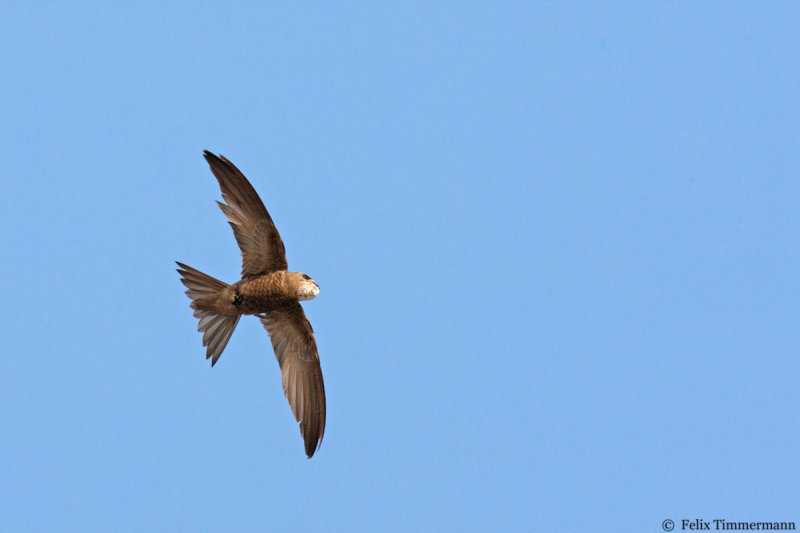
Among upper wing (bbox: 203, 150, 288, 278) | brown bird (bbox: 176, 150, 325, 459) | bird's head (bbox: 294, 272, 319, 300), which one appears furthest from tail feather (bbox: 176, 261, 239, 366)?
bird's head (bbox: 294, 272, 319, 300)

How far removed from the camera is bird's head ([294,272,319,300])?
11008mm

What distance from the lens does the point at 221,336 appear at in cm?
1143

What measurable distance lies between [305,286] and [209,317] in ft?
4.07

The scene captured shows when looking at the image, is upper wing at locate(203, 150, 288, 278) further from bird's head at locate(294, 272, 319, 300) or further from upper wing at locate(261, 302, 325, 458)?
upper wing at locate(261, 302, 325, 458)

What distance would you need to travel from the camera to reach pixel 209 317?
1134 centimetres

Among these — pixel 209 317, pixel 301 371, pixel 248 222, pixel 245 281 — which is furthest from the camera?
pixel 301 371

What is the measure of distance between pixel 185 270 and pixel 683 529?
653cm

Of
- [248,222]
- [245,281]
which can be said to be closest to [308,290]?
[245,281]

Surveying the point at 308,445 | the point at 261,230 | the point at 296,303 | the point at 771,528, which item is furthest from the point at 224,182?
the point at 771,528

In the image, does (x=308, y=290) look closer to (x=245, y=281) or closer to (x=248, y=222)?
(x=245, y=281)

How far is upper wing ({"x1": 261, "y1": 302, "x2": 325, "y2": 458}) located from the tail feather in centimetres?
58

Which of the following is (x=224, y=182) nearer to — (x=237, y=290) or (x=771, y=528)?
(x=237, y=290)

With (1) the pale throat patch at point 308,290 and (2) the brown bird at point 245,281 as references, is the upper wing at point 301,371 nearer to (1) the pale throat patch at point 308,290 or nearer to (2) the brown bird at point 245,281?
(2) the brown bird at point 245,281

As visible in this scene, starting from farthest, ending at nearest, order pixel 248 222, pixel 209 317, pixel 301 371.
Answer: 1. pixel 301 371
2. pixel 209 317
3. pixel 248 222
